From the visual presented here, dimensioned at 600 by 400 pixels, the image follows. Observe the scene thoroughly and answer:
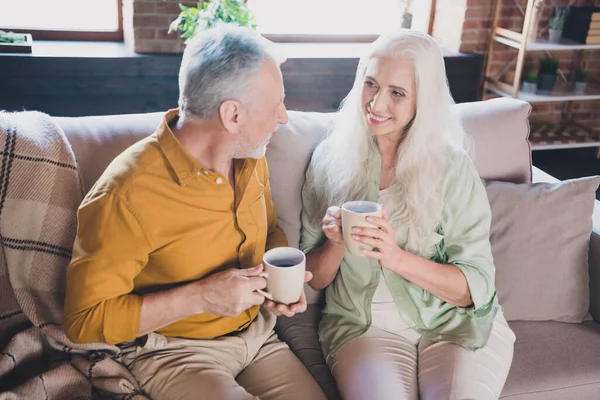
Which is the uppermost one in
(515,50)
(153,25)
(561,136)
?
(153,25)

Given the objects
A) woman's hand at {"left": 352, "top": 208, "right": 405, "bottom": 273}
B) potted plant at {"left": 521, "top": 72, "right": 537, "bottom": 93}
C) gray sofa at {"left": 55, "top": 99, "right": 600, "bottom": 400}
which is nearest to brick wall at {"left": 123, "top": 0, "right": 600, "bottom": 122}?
potted plant at {"left": 521, "top": 72, "right": 537, "bottom": 93}

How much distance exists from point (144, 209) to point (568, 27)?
12.0 feet

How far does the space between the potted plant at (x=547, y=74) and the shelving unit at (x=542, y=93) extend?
57mm

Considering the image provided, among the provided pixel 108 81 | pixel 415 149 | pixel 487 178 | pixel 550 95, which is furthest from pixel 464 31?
pixel 415 149

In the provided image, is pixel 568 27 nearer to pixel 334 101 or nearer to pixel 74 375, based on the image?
pixel 334 101

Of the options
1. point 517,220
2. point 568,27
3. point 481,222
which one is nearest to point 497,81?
point 568,27

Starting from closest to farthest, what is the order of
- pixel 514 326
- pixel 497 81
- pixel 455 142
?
1. pixel 455 142
2. pixel 514 326
3. pixel 497 81

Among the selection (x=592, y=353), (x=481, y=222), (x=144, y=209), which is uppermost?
(x=144, y=209)

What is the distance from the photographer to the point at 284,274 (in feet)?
4.08

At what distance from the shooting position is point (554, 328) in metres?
1.88

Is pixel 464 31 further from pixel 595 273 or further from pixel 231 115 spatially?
pixel 231 115

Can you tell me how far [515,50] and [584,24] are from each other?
440 mm

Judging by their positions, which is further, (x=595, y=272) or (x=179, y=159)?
(x=595, y=272)

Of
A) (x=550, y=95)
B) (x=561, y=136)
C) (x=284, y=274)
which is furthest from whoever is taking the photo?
(x=561, y=136)
